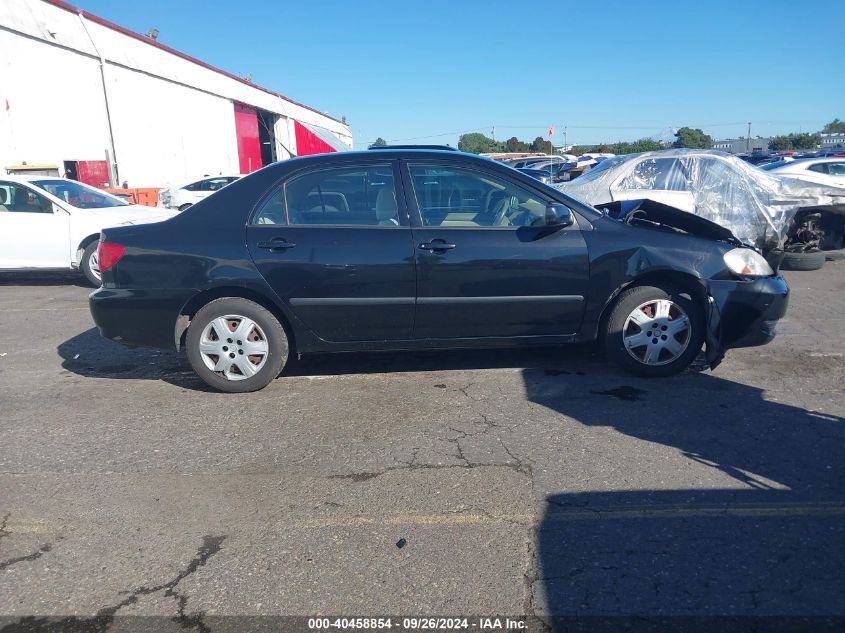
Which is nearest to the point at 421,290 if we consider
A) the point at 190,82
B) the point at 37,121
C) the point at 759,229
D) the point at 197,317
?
the point at 197,317

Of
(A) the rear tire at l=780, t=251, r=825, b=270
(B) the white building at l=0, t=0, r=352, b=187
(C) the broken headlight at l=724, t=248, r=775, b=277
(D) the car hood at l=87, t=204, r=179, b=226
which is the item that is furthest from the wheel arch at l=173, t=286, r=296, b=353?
(B) the white building at l=0, t=0, r=352, b=187

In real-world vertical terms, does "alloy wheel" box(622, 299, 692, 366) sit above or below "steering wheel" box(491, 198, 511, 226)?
below

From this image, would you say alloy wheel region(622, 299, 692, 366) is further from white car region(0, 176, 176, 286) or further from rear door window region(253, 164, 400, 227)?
white car region(0, 176, 176, 286)

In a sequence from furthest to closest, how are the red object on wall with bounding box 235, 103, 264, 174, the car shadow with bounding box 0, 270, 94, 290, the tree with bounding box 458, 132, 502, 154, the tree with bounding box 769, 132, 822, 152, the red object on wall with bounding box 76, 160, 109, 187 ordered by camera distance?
1. the tree with bounding box 458, 132, 502, 154
2. the tree with bounding box 769, 132, 822, 152
3. the red object on wall with bounding box 235, 103, 264, 174
4. the red object on wall with bounding box 76, 160, 109, 187
5. the car shadow with bounding box 0, 270, 94, 290

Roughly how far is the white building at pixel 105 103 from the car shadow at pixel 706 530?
399 inches

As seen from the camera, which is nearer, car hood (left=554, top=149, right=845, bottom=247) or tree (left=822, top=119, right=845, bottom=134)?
car hood (left=554, top=149, right=845, bottom=247)

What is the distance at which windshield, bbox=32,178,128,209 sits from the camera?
9898mm

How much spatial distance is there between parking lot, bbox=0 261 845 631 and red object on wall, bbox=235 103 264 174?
1218 inches

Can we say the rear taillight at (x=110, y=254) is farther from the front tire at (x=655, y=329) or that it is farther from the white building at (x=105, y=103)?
the white building at (x=105, y=103)

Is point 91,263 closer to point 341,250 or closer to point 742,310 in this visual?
point 341,250

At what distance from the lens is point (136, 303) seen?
487 centimetres

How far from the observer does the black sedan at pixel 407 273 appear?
478cm

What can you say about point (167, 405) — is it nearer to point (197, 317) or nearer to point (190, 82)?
point (197, 317)

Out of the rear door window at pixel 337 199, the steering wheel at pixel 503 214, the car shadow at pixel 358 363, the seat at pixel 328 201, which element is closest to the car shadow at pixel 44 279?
the car shadow at pixel 358 363
